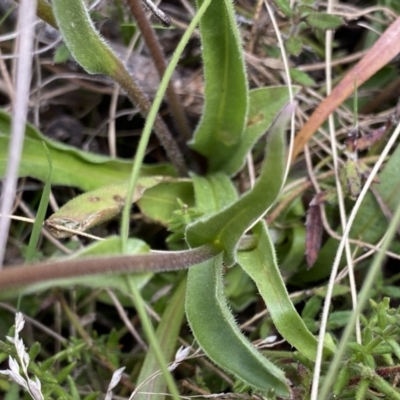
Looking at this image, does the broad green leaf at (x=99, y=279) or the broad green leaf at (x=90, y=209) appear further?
the broad green leaf at (x=90, y=209)

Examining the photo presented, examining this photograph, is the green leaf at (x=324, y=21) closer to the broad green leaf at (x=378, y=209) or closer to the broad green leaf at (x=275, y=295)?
the broad green leaf at (x=378, y=209)

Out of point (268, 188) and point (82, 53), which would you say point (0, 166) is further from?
point (268, 188)

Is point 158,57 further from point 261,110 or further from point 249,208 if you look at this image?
point 249,208

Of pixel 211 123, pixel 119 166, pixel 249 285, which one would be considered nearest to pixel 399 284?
pixel 249 285

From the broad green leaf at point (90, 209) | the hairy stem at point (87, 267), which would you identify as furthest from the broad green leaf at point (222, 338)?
the broad green leaf at point (90, 209)

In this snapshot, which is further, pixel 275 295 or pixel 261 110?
pixel 261 110

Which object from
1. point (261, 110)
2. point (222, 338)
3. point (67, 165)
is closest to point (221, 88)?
point (261, 110)

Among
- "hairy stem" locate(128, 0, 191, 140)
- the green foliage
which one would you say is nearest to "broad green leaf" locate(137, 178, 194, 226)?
the green foliage
